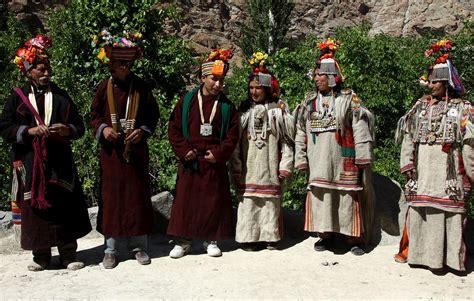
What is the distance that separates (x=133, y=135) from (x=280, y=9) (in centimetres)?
2506

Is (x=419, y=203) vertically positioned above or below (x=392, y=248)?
above

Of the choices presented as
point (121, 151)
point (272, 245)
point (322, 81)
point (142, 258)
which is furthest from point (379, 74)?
point (142, 258)

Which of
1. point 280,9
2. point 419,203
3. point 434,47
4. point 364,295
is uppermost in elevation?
point 280,9

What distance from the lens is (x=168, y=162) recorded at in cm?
666

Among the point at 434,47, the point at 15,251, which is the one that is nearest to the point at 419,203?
the point at 434,47

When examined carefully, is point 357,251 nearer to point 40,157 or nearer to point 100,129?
point 100,129

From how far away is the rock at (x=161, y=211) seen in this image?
232 inches

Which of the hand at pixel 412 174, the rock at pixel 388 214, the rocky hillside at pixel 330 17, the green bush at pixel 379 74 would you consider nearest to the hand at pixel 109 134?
the hand at pixel 412 174

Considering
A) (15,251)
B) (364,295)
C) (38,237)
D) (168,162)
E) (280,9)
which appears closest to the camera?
(364,295)

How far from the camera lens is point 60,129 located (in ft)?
14.8

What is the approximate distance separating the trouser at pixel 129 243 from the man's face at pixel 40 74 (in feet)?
4.95

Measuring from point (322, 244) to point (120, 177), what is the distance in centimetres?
214

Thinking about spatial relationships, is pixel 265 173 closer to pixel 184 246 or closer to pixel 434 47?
pixel 184 246

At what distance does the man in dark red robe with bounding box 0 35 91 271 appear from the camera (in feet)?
14.7
